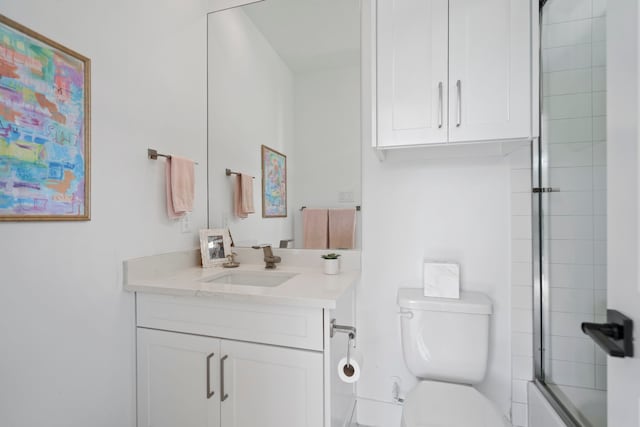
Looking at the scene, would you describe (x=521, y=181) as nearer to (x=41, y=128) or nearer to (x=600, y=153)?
(x=600, y=153)

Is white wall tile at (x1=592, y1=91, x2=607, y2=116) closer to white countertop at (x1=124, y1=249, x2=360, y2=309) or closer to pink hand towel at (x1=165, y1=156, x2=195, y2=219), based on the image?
white countertop at (x1=124, y1=249, x2=360, y2=309)

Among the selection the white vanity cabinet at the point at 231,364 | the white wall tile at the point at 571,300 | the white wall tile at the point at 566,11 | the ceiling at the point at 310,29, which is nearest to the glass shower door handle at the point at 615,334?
the white wall tile at the point at 571,300

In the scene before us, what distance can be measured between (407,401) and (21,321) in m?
1.45

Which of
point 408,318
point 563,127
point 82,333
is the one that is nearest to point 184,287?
point 82,333

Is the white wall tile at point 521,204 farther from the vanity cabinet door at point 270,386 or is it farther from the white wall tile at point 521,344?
the vanity cabinet door at point 270,386

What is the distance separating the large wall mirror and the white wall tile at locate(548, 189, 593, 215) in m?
0.93

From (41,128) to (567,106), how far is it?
82.2 inches

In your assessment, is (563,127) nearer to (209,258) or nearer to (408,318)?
(408,318)

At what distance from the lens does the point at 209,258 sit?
1741 millimetres

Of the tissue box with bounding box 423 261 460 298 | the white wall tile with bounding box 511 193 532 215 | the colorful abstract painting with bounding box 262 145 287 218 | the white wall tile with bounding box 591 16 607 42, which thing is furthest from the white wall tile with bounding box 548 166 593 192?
the colorful abstract painting with bounding box 262 145 287 218

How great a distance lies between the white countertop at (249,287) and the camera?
1.12 metres

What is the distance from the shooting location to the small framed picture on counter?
5.66 ft

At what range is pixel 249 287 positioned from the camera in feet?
4.20

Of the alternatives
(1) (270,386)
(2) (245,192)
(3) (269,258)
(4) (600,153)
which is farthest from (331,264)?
(4) (600,153)
